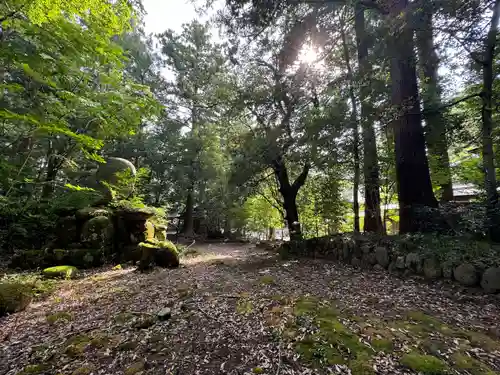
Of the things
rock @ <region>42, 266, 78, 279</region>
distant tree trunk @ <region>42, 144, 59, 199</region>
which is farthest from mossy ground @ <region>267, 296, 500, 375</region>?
distant tree trunk @ <region>42, 144, 59, 199</region>

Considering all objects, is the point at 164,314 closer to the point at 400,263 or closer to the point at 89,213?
the point at 400,263

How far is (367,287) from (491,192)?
2.37 metres

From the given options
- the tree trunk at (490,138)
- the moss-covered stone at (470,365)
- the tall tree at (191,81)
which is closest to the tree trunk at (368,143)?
the tree trunk at (490,138)

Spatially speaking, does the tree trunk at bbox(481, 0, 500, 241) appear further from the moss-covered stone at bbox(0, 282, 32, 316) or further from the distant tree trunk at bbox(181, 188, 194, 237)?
the distant tree trunk at bbox(181, 188, 194, 237)

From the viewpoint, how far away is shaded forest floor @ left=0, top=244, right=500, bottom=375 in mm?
1816

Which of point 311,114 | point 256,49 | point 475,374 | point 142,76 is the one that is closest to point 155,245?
point 311,114

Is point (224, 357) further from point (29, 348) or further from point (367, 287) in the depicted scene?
point (367, 287)

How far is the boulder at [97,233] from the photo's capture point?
18.9ft

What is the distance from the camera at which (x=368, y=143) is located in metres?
5.28

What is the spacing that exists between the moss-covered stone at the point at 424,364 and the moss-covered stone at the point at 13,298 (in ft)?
14.5

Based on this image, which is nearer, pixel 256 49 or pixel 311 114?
pixel 311 114

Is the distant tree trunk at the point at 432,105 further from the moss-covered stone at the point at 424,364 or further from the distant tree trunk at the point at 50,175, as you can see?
the distant tree trunk at the point at 50,175

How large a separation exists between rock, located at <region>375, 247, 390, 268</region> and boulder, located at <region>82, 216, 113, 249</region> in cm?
603

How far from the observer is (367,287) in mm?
3545
